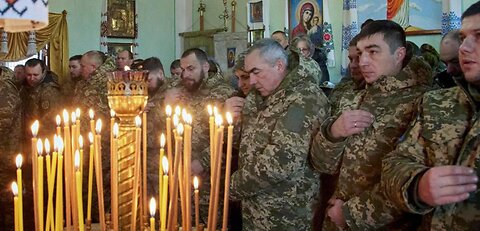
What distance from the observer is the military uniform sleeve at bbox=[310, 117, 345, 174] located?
2.04 m

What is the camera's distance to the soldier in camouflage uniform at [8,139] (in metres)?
4.22

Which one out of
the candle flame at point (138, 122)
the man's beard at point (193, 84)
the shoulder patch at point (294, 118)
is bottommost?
the shoulder patch at point (294, 118)

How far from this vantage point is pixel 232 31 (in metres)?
9.27

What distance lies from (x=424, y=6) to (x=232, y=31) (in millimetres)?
3339

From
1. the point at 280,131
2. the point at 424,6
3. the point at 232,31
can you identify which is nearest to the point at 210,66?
the point at 280,131

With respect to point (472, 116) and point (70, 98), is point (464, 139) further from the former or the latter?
point (70, 98)

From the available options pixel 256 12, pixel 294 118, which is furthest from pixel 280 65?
pixel 256 12

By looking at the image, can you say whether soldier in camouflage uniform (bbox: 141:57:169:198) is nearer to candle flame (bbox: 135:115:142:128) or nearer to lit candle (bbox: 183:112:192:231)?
candle flame (bbox: 135:115:142:128)

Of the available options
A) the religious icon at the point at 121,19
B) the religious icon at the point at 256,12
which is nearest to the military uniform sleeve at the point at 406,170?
the religious icon at the point at 256,12

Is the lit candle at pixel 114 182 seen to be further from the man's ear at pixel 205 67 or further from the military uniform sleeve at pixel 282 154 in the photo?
the man's ear at pixel 205 67

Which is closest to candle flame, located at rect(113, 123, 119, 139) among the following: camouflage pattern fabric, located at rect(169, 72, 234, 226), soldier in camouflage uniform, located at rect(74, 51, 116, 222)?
camouflage pattern fabric, located at rect(169, 72, 234, 226)

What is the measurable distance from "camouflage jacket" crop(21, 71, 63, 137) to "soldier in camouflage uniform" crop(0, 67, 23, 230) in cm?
16

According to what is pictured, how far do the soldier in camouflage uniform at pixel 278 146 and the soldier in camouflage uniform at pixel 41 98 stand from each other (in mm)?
2541

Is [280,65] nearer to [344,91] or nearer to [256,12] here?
[344,91]
